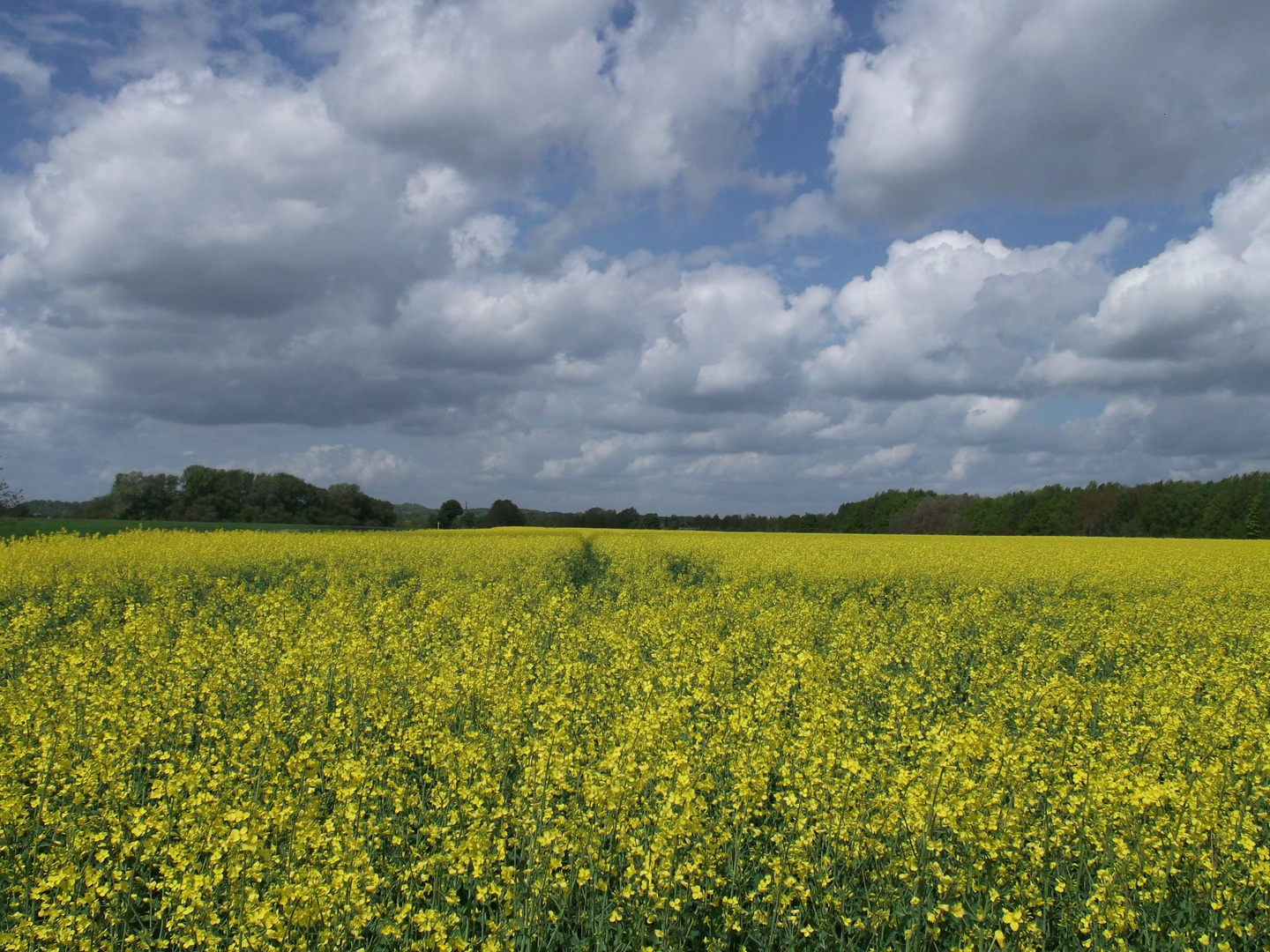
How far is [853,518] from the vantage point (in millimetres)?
83688

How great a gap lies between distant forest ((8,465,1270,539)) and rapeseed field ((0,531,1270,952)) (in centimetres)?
5295

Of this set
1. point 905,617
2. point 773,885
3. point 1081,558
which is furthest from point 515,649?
point 1081,558

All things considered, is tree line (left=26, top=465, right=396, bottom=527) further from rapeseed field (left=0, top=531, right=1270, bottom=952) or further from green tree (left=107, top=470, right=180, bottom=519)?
rapeseed field (left=0, top=531, right=1270, bottom=952)

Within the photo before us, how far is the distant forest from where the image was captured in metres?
57.8

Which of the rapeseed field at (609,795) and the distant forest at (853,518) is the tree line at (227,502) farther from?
the rapeseed field at (609,795)

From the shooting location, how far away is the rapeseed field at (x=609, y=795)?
12.6 ft

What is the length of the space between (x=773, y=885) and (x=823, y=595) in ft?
38.2

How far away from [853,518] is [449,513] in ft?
135

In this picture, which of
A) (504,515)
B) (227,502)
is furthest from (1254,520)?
(227,502)

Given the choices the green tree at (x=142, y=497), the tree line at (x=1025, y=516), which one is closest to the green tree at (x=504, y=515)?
the tree line at (x=1025, y=516)

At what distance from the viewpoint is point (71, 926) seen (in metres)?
3.73

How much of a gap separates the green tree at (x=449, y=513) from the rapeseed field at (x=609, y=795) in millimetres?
61009

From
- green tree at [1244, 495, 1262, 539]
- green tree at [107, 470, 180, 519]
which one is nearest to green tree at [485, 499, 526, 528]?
green tree at [107, 470, 180, 519]

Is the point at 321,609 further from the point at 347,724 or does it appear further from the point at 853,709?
the point at 853,709
